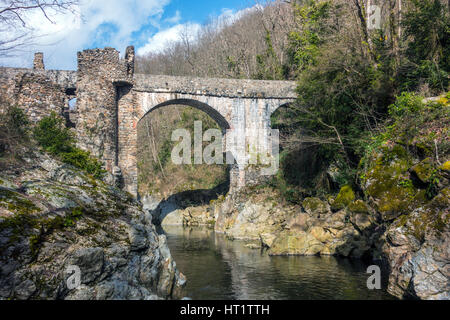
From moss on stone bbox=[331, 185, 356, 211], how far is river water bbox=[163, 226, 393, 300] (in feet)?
6.80

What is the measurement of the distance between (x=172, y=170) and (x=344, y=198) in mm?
15231

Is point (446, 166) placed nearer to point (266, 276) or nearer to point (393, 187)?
point (393, 187)

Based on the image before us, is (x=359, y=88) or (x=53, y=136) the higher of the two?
(x=359, y=88)

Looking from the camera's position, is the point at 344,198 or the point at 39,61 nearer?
the point at 344,198

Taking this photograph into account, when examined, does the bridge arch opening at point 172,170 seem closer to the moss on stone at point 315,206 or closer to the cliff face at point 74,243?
the moss on stone at point 315,206

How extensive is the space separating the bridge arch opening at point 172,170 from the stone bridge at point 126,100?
1276 millimetres

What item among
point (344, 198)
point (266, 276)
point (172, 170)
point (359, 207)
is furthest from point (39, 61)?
point (359, 207)

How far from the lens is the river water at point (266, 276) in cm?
786

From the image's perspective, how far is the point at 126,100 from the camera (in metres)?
15.2

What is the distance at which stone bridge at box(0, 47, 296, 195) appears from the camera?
12.4 metres

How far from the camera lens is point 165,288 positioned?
6.91 metres
